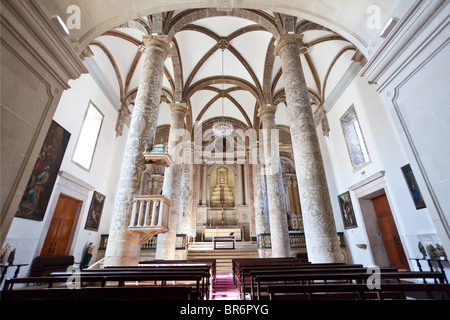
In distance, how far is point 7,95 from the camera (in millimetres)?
1944

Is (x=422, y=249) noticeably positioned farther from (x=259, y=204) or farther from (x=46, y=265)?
(x=46, y=265)

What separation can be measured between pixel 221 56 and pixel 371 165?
8482mm

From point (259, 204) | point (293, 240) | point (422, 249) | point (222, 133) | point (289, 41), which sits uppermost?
point (222, 133)

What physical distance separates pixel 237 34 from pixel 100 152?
8.22 meters

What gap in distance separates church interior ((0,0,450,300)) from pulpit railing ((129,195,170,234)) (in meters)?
0.05

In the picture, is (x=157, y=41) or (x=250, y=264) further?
(x=157, y=41)

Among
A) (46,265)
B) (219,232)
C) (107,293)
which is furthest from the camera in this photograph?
(219,232)

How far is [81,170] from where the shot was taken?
851cm

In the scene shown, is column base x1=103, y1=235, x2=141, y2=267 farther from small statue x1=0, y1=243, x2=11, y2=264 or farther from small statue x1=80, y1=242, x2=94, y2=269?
small statue x1=80, y1=242, x2=94, y2=269

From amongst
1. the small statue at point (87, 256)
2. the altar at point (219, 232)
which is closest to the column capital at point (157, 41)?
the small statue at point (87, 256)

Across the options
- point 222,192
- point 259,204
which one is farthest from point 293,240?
point 222,192

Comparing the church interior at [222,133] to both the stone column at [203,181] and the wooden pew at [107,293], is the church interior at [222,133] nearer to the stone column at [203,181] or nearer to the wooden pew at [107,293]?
the wooden pew at [107,293]
